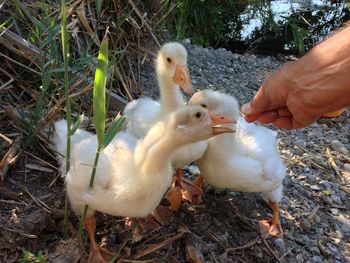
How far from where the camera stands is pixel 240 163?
2.90 m

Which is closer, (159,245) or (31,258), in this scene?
(31,258)

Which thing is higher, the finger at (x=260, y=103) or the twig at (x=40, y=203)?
the finger at (x=260, y=103)

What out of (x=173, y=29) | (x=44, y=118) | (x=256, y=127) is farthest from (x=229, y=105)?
(x=173, y=29)

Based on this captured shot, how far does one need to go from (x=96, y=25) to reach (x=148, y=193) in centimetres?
185

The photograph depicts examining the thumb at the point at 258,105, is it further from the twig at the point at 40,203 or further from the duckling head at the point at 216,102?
the twig at the point at 40,203

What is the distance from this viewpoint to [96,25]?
377cm

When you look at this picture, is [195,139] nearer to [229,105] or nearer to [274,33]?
[229,105]

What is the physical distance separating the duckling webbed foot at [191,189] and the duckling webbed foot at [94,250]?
66 centimetres

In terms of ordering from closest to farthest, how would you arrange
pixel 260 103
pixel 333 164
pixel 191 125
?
pixel 191 125
pixel 260 103
pixel 333 164

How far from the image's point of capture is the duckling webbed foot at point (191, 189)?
306cm

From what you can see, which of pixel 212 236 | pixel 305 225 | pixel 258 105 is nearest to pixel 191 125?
pixel 258 105

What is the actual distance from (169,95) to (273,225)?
979mm

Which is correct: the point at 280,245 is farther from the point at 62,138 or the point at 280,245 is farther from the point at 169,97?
the point at 62,138

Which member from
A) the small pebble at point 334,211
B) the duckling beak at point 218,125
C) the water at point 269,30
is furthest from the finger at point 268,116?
the water at point 269,30
